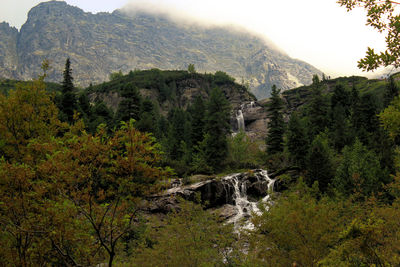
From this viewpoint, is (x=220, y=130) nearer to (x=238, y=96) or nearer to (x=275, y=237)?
(x=275, y=237)

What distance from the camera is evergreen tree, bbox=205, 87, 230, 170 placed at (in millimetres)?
44688

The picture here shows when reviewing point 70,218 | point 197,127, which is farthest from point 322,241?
point 197,127

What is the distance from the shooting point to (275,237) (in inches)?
639

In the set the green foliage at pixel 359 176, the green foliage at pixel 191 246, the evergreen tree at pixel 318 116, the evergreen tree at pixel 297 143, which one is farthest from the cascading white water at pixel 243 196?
the evergreen tree at pixel 318 116

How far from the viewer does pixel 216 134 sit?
150 feet

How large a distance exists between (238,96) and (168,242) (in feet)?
339

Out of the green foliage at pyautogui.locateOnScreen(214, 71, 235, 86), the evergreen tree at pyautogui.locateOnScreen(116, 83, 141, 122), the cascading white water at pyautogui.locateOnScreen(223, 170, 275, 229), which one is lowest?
the cascading white water at pyautogui.locateOnScreen(223, 170, 275, 229)

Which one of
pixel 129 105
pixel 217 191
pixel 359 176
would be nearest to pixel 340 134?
pixel 359 176

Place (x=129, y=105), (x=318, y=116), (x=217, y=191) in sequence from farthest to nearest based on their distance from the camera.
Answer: (x=318, y=116) → (x=129, y=105) → (x=217, y=191)

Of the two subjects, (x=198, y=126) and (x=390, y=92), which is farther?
(x=390, y=92)

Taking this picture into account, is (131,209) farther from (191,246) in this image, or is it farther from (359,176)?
(359,176)

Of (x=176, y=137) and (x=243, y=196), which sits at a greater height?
(x=176, y=137)

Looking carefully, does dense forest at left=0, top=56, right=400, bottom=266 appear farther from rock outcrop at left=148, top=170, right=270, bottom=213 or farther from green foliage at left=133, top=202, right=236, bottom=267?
rock outcrop at left=148, top=170, right=270, bottom=213

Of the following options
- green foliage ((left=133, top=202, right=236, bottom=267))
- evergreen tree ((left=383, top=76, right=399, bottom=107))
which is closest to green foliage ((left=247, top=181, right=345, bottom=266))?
green foliage ((left=133, top=202, right=236, bottom=267))
